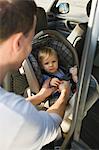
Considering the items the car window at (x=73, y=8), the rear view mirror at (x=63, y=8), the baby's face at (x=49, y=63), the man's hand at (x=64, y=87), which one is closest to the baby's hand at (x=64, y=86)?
the man's hand at (x=64, y=87)

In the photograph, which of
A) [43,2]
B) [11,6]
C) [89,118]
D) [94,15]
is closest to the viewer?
[11,6]

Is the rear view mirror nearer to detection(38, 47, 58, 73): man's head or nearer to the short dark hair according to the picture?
detection(38, 47, 58, 73): man's head

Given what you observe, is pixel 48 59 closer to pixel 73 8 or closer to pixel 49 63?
pixel 49 63

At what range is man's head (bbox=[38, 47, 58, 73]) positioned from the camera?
258 centimetres

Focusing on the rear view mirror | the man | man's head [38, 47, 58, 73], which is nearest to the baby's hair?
man's head [38, 47, 58, 73]

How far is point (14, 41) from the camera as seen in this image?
5.01 feet

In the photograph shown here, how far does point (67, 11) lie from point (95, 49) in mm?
2549

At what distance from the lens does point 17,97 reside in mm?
1584

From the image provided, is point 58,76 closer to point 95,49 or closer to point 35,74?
point 35,74

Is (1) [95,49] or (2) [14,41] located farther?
(1) [95,49]

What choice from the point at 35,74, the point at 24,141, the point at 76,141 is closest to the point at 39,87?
the point at 35,74

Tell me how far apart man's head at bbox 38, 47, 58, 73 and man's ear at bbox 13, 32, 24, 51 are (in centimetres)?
102

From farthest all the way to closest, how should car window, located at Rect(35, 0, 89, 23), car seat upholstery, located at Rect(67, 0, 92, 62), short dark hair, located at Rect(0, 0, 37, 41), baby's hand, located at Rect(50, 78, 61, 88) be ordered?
car window, located at Rect(35, 0, 89, 23) → car seat upholstery, located at Rect(67, 0, 92, 62) → baby's hand, located at Rect(50, 78, 61, 88) → short dark hair, located at Rect(0, 0, 37, 41)

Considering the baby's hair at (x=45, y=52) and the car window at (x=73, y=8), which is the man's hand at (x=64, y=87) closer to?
the baby's hair at (x=45, y=52)
